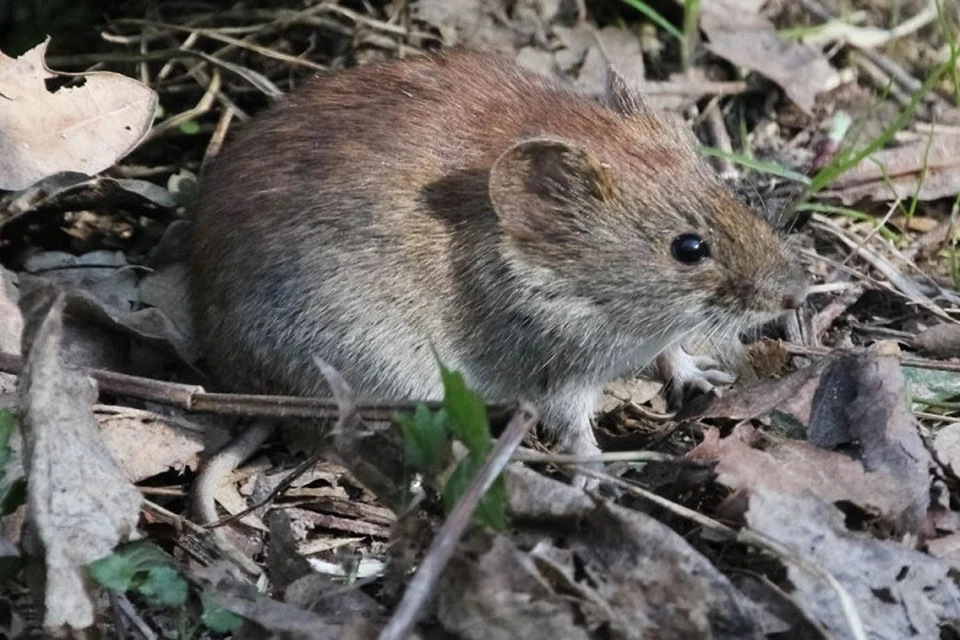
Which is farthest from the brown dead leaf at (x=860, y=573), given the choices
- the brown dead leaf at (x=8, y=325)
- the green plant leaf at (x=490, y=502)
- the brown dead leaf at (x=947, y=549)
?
the brown dead leaf at (x=8, y=325)

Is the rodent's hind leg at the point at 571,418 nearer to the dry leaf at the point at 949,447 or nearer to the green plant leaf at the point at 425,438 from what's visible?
the dry leaf at the point at 949,447

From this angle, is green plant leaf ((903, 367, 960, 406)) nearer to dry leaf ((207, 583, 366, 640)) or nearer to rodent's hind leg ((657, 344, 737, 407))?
rodent's hind leg ((657, 344, 737, 407))

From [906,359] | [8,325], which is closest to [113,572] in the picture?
[8,325]

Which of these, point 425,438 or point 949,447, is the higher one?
point 425,438

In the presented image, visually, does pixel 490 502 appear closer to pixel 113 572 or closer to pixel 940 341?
pixel 113 572

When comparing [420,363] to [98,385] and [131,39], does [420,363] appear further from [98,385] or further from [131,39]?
[131,39]

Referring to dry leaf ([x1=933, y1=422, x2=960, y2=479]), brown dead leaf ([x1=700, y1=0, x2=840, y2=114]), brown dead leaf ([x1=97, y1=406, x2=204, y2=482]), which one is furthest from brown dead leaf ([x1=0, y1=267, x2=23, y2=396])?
brown dead leaf ([x1=700, y1=0, x2=840, y2=114])
